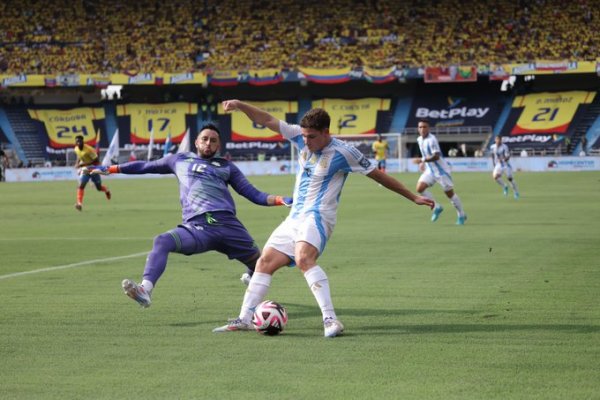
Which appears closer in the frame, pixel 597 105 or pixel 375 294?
pixel 375 294

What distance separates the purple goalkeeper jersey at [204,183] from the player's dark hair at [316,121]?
1.45 m

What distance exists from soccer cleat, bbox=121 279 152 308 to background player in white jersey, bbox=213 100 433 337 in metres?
0.82

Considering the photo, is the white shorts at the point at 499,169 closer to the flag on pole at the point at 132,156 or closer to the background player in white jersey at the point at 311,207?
the background player in white jersey at the point at 311,207

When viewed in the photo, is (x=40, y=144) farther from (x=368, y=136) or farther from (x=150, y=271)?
(x=150, y=271)

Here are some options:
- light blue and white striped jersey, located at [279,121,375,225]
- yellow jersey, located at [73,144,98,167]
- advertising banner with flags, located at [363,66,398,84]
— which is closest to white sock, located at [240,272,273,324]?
light blue and white striped jersey, located at [279,121,375,225]

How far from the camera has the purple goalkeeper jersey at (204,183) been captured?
10016 mm

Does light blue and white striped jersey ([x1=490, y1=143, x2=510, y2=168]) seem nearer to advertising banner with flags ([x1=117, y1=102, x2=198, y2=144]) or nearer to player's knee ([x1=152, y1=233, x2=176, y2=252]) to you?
player's knee ([x1=152, y1=233, x2=176, y2=252])

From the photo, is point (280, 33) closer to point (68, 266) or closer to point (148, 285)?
point (68, 266)

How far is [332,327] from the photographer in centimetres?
828

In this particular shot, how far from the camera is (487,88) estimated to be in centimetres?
6850

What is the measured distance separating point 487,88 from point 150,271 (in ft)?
201

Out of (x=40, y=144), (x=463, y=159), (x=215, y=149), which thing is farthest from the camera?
(x=40, y=144)

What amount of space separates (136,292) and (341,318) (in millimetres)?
1925

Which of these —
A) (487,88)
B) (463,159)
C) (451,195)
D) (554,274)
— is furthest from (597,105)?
(554,274)
